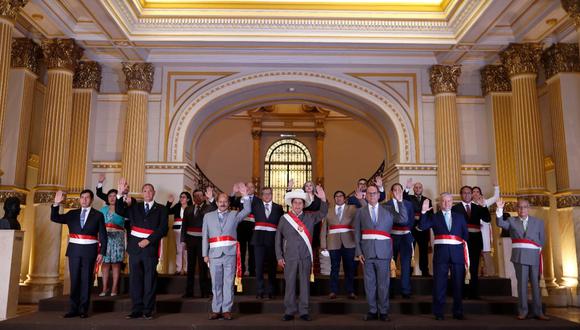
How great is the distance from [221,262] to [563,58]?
267 inches

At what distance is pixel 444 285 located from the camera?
5.45 m

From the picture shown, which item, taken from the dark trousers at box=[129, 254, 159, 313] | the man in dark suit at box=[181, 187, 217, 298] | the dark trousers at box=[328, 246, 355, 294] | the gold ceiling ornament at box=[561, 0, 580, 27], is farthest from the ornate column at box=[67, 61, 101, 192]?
the gold ceiling ornament at box=[561, 0, 580, 27]

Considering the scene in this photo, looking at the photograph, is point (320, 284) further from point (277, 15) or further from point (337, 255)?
point (277, 15)

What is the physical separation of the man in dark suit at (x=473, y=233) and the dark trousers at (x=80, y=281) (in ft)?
14.5

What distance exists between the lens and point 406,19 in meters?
8.73

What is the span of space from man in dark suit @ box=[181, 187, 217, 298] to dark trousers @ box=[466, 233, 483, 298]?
3.28 meters

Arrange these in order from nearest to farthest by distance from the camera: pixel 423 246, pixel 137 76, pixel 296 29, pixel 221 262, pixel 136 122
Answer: pixel 221 262 → pixel 423 246 → pixel 296 29 → pixel 136 122 → pixel 137 76

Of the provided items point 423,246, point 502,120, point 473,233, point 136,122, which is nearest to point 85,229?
point 136,122

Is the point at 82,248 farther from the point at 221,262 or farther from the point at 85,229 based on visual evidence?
the point at 221,262

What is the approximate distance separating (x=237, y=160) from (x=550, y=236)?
10.1 metres

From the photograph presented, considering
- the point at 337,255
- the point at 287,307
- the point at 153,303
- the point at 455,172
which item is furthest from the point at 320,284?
the point at 455,172

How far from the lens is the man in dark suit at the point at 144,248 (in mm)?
5457

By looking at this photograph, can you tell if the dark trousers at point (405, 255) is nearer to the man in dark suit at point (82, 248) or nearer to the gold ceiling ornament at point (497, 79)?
the man in dark suit at point (82, 248)

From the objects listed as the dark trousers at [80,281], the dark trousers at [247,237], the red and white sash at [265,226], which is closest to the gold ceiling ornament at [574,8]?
the red and white sash at [265,226]
